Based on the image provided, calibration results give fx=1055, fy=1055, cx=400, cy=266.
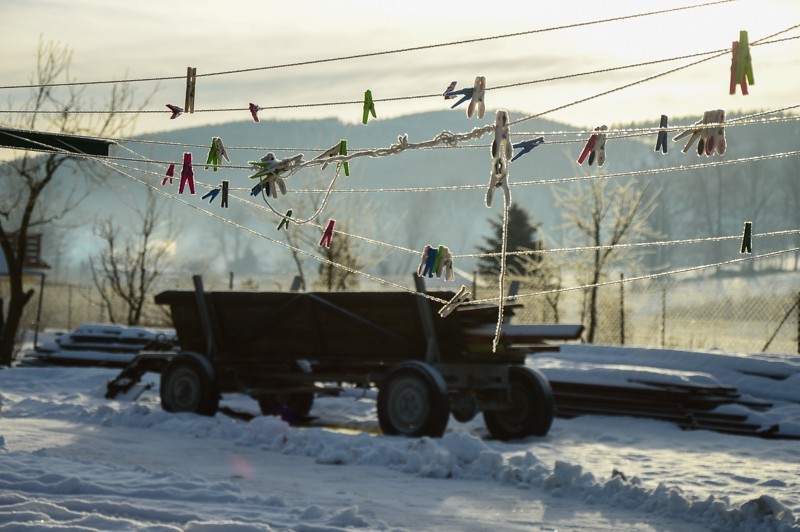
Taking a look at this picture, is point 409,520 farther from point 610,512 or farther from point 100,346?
point 100,346

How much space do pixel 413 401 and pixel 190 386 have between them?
11.0 ft

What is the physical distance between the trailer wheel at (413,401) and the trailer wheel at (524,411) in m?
1.23

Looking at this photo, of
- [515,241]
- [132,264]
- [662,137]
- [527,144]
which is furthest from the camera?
[515,241]

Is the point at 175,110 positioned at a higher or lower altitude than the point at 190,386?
higher

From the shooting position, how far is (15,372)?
19.0 m

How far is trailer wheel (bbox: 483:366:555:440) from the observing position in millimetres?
12266

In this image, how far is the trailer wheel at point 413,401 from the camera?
445 inches

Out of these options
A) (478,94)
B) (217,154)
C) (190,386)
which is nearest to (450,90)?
(478,94)

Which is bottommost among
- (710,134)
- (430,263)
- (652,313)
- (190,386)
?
(190,386)

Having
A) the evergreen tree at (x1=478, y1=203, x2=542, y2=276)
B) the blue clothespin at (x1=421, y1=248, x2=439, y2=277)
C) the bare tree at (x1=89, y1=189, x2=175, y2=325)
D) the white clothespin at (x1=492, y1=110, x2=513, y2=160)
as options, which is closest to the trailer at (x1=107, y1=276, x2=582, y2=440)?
the blue clothespin at (x1=421, y1=248, x2=439, y2=277)

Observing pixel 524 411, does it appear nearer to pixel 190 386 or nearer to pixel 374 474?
pixel 374 474

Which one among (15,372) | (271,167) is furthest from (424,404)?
(15,372)

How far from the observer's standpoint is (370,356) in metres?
12.6

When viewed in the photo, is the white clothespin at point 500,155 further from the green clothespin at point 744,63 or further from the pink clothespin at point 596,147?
the green clothespin at point 744,63
